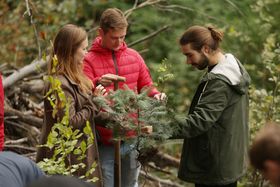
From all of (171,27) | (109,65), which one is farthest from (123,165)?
(171,27)

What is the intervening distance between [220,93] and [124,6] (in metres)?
5.59

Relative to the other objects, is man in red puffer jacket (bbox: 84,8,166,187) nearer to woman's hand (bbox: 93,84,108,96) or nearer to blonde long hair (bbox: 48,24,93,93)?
woman's hand (bbox: 93,84,108,96)

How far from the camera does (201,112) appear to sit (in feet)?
13.9

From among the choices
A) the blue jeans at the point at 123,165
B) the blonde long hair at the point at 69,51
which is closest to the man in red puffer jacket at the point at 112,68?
the blue jeans at the point at 123,165

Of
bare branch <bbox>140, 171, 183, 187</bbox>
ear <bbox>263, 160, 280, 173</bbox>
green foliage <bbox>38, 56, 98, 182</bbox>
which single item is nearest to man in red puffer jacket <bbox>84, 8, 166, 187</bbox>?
green foliage <bbox>38, 56, 98, 182</bbox>

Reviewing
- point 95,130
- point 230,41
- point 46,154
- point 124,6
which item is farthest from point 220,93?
point 124,6

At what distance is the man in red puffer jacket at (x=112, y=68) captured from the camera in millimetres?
4312

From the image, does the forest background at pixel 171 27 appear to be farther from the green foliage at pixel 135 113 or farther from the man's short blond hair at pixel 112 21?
the green foliage at pixel 135 113

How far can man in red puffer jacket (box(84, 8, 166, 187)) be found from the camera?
431 cm

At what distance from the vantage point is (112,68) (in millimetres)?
4430

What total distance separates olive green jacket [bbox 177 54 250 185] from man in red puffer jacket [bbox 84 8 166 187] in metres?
0.30

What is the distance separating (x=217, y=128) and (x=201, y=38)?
65 centimetres

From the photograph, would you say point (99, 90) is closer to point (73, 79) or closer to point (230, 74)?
point (73, 79)

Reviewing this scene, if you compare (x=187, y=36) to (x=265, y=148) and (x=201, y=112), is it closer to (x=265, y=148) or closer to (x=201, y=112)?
(x=201, y=112)
